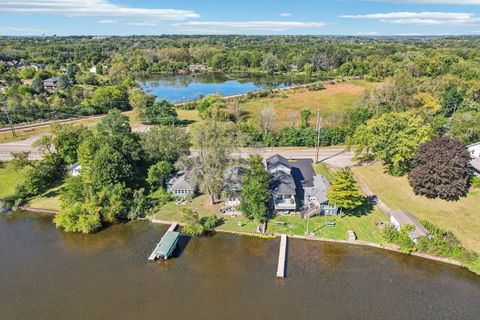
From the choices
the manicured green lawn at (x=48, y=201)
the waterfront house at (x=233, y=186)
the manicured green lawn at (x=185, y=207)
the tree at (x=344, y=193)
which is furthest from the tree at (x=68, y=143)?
the tree at (x=344, y=193)

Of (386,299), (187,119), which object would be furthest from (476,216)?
(187,119)

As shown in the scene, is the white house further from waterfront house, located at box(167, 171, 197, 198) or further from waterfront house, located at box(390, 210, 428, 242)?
waterfront house, located at box(390, 210, 428, 242)

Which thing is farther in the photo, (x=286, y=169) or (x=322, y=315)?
(x=286, y=169)

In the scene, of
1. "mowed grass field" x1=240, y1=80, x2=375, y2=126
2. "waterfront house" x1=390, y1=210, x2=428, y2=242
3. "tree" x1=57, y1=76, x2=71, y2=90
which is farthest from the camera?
"tree" x1=57, y1=76, x2=71, y2=90

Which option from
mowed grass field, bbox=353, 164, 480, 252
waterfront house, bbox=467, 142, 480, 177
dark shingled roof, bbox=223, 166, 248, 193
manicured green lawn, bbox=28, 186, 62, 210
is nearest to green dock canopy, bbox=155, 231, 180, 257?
dark shingled roof, bbox=223, 166, 248, 193

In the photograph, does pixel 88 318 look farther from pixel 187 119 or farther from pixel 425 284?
pixel 187 119

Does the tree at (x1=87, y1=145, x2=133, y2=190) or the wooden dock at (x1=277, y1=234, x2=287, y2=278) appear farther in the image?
the tree at (x1=87, y1=145, x2=133, y2=190)

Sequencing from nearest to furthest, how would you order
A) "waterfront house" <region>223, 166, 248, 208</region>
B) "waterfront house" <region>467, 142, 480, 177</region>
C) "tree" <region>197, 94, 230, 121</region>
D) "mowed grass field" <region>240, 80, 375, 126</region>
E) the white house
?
"waterfront house" <region>223, 166, 248, 208</region> < the white house < "waterfront house" <region>467, 142, 480, 177</region> < "tree" <region>197, 94, 230, 121</region> < "mowed grass field" <region>240, 80, 375, 126</region>
